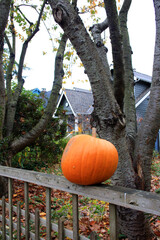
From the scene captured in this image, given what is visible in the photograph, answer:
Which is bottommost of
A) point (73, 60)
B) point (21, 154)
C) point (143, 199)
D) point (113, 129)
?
point (21, 154)

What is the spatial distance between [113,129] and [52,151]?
4456 millimetres

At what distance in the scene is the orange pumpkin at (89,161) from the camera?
1.39 metres

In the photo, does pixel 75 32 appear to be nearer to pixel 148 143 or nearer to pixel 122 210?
pixel 148 143

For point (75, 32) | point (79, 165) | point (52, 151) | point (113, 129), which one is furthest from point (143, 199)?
point (52, 151)

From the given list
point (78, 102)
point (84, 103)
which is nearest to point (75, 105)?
point (78, 102)

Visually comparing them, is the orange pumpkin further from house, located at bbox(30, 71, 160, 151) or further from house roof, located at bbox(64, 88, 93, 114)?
house roof, located at bbox(64, 88, 93, 114)

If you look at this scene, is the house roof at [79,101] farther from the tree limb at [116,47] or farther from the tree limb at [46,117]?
the tree limb at [116,47]

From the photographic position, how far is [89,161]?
1383 millimetres

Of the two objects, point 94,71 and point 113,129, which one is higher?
point 94,71

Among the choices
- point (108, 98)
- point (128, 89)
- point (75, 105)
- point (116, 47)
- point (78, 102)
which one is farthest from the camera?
point (78, 102)

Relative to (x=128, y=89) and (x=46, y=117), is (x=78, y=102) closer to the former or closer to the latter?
(x=46, y=117)

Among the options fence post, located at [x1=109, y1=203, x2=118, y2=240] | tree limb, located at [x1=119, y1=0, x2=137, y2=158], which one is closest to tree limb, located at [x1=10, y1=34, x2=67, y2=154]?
tree limb, located at [x1=119, y1=0, x2=137, y2=158]

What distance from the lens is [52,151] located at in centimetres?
602

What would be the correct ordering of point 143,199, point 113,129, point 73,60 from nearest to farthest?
point 143,199 < point 113,129 < point 73,60
